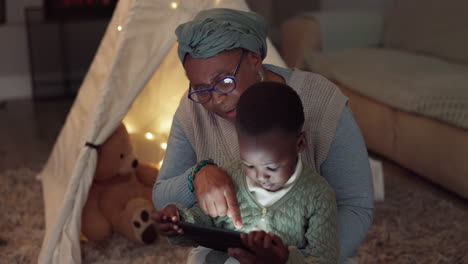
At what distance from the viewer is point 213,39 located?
1.11 m

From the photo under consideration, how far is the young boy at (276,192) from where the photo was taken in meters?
0.93

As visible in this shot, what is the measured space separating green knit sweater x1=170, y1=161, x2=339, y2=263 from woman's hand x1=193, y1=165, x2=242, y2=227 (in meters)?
0.02

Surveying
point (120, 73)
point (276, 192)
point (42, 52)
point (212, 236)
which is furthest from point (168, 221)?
point (42, 52)

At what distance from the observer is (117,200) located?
82.7 inches

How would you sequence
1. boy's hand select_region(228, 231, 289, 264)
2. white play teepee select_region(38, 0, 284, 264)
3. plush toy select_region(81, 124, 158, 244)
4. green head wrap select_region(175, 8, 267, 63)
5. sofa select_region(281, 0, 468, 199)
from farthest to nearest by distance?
1. sofa select_region(281, 0, 468, 199)
2. plush toy select_region(81, 124, 158, 244)
3. white play teepee select_region(38, 0, 284, 264)
4. green head wrap select_region(175, 8, 267, 63)
5. boy's hand select_region(228, 231, 289, 264)

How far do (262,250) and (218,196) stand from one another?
7.3 inches

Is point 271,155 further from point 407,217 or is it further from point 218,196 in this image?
point 407,217

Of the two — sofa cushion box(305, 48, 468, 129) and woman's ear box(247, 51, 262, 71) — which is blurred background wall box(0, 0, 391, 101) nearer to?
sofa cushion box(305, 48, 468, 129)

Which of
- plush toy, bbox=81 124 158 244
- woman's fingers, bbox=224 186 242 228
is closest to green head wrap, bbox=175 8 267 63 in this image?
woman's fingers, bbox=224 186 242 228

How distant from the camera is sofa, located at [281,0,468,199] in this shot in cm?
235

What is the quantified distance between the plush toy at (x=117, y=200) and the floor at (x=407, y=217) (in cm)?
75

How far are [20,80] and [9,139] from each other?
116cm

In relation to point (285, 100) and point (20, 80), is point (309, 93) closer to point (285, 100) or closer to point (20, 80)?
point (285, 100)

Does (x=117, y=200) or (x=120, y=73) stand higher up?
(x=120, y=73)
